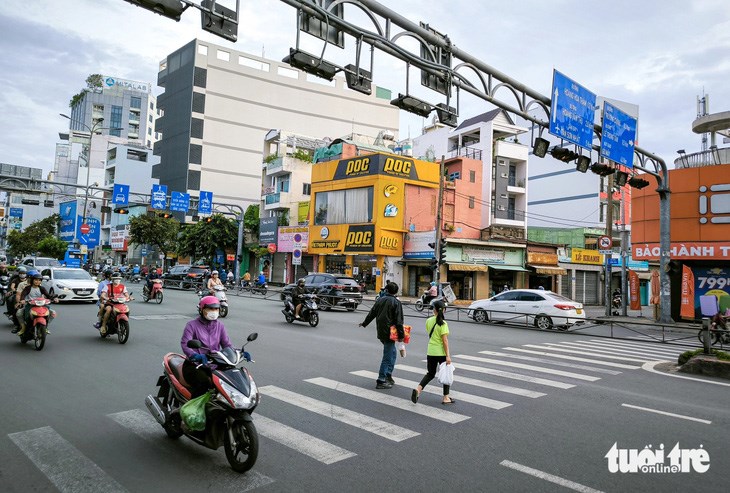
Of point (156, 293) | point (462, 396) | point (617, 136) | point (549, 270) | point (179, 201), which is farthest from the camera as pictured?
point (549, 270)

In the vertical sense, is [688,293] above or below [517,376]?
above

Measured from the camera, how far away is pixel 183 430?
5000 mm

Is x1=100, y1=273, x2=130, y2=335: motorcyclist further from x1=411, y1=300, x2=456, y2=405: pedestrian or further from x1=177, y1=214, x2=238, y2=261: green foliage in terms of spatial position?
x1=177, y1=214, x2=238, y2=261: green foliage

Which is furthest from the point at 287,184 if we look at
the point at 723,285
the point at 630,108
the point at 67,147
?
the point at 67,147

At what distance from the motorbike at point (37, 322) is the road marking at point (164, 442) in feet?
17.7

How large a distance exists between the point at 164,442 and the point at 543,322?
1653 cm

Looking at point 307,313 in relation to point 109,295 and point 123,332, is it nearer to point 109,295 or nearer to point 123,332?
point 123,332

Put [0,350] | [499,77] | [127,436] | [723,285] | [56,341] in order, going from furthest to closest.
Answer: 1. [723,285]
2. [499,77]
3. [56,341]
4. [0,350]
5. [127,436]

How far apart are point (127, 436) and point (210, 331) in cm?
144

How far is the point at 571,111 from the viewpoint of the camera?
14.1m

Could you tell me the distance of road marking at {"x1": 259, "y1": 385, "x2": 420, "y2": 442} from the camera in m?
5.65

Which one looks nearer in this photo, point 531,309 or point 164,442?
point 164,442

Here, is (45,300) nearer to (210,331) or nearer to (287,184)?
(210,331)

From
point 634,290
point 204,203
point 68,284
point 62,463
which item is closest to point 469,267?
point 634,290
